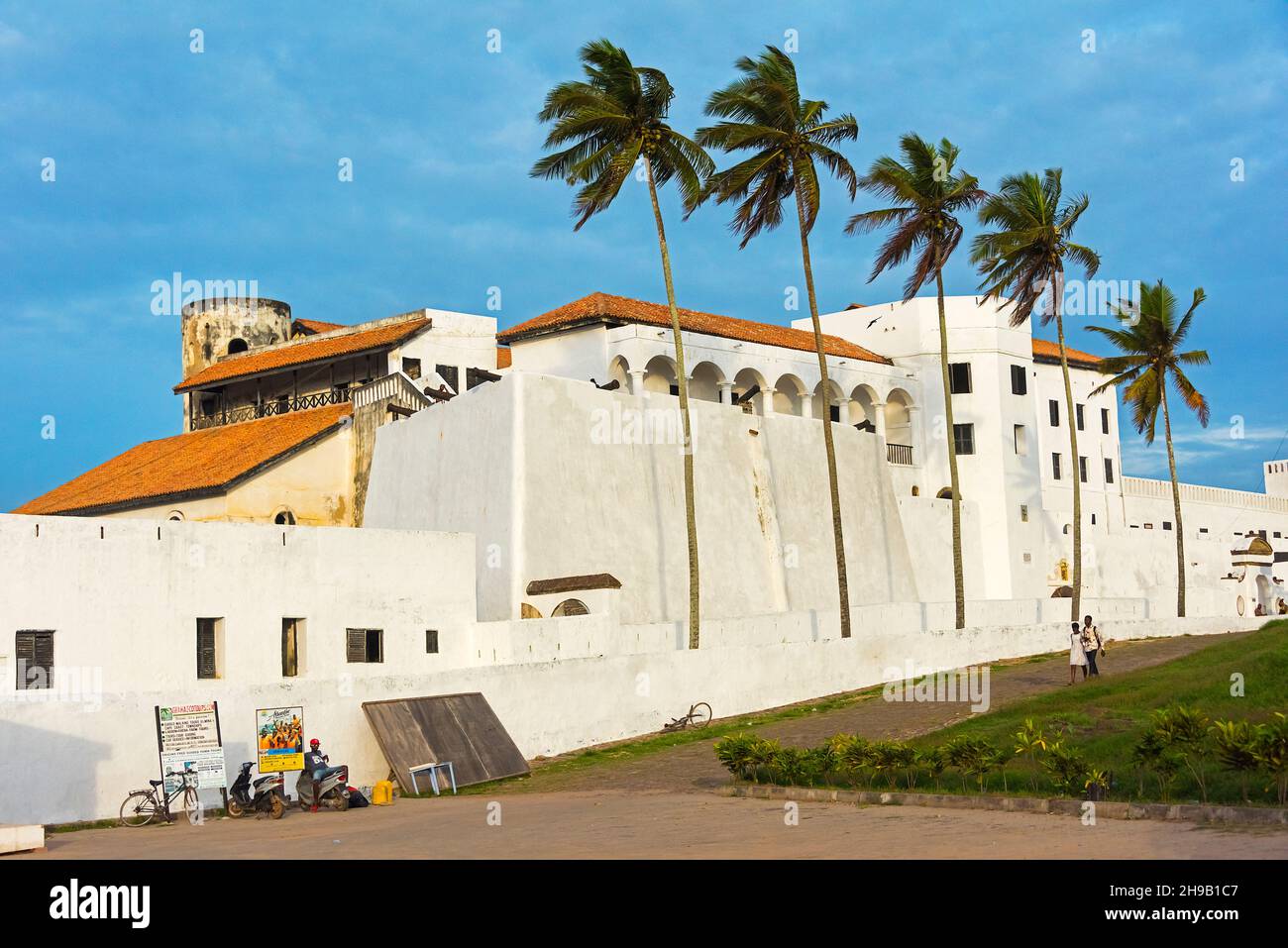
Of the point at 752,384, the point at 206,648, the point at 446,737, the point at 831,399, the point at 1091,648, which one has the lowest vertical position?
the point at 446,737

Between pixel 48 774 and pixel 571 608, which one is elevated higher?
pixel 571 608

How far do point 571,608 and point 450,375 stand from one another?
16579mm

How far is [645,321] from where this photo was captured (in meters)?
41.6

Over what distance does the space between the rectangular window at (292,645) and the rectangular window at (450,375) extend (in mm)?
18235

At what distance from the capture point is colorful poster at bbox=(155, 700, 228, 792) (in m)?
19.4

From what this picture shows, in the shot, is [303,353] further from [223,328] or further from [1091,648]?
[1091,648]

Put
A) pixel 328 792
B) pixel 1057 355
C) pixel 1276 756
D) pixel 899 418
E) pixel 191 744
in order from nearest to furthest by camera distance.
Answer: pixel 1276 756
pixel 191 744
pixel 328 792
pixel 899 418
pixel 1057 355

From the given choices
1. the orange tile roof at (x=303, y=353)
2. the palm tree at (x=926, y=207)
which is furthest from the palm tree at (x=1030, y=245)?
the orange tile roof at (x=303, y=353)

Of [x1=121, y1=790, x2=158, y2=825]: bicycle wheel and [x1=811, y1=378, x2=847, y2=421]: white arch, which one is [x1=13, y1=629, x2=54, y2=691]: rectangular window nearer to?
[x1=121, y1=790, x2=158, y2=825]: bicycle wheel

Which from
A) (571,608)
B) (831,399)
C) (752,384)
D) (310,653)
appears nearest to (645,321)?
(752,384)

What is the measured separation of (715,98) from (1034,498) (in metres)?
24.3

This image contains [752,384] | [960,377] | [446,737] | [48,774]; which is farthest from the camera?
[960,377]

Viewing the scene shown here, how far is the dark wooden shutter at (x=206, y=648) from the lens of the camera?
25.9 m

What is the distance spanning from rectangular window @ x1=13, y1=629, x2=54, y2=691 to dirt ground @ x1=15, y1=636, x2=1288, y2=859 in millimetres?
5770
